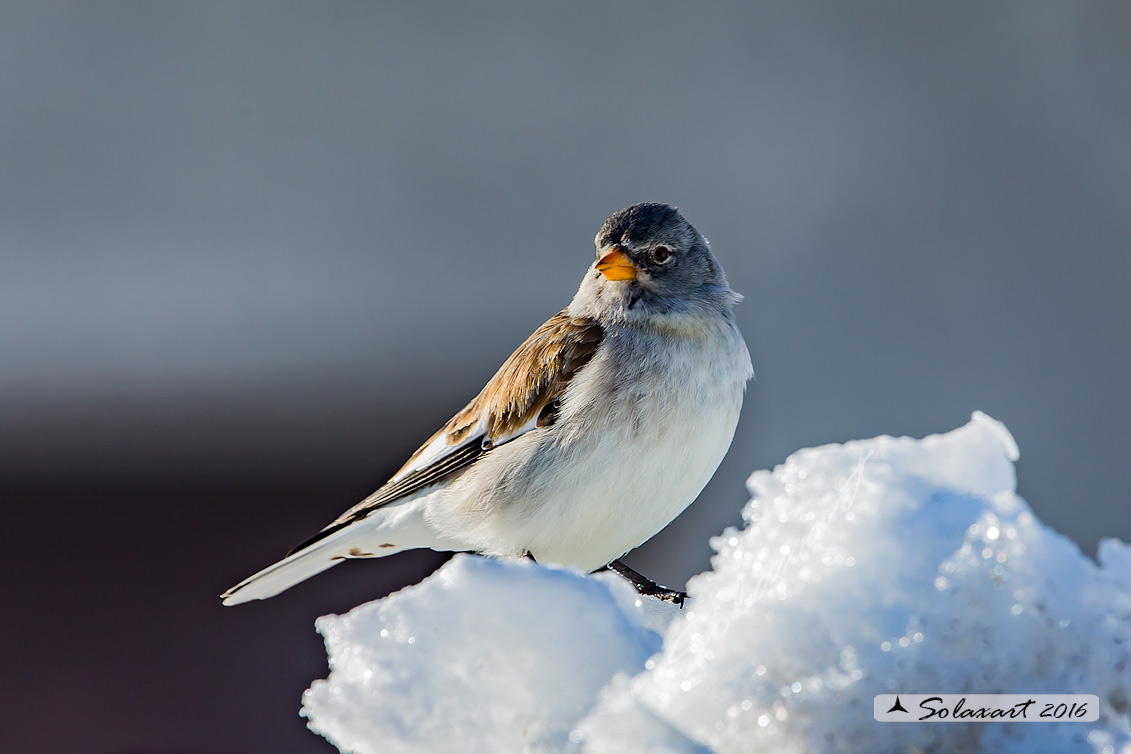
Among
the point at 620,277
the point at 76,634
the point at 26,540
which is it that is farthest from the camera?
the point at 26,540

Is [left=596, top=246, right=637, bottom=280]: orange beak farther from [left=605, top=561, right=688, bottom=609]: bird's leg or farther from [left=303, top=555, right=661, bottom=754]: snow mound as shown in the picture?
[left=303, top=555, right=661, bottom=754]: snow mound

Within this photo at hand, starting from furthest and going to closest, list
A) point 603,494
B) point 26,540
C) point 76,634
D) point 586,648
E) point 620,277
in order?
point 26,540 < point 76,634 < point 620,277 < point 603,494 < point 586,648

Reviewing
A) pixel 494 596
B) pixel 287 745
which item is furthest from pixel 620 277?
pixel 287 745

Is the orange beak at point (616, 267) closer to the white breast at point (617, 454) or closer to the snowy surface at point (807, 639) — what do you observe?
the white breast at point (617, 454)

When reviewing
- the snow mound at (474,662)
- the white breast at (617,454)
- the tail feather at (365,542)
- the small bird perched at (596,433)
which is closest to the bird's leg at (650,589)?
the small bird perched at (596,433)

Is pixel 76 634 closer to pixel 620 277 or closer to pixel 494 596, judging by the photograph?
pixel 620 277

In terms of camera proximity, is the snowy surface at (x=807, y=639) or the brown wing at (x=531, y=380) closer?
the snowy surface at (x=807, y=639)

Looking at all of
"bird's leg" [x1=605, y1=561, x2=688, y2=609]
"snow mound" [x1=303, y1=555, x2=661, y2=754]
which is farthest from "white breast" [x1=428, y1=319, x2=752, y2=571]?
"snow mound" [x1=303, y1=555, x2=661, y2=754]
